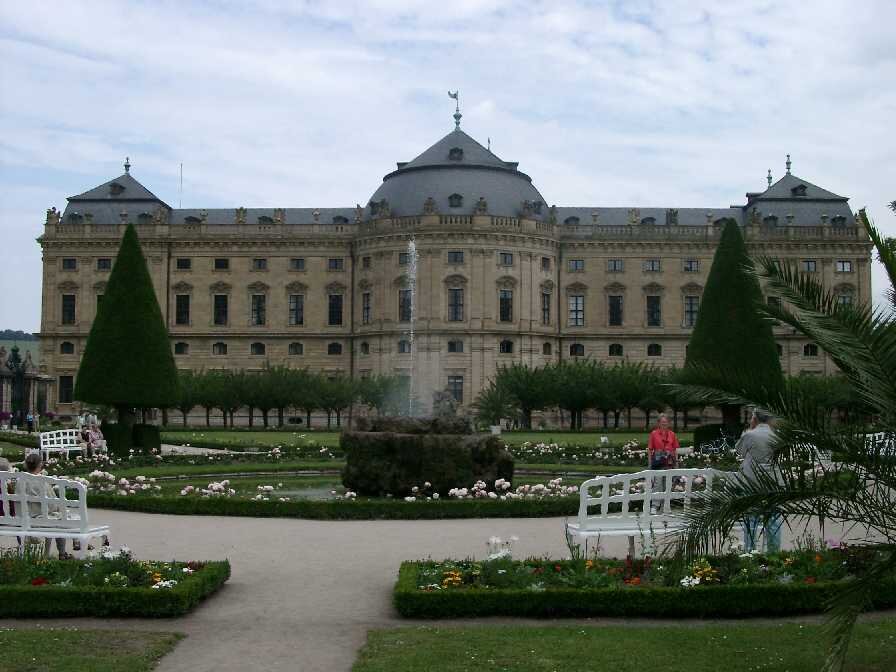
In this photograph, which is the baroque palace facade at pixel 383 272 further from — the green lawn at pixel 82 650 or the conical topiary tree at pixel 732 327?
the green lawn at pixel 82 650

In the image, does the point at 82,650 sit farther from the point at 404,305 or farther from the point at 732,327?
the point at 404,305

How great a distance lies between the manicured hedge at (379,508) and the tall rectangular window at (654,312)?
4736cm

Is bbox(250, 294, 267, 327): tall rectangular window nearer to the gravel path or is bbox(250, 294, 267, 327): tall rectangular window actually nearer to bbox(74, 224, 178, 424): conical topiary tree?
bbox(74, 224, 178, 424): conical topiary tree

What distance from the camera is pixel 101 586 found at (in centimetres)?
888

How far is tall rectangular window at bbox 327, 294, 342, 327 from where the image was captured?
6203 centimetres

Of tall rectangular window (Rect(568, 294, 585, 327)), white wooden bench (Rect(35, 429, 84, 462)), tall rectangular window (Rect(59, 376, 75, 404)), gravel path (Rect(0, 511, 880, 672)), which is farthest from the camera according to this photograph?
tall rectangular window (Rect(568, 294, 585, 327))

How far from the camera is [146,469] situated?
2292 cm

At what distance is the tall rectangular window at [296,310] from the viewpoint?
2456 inches

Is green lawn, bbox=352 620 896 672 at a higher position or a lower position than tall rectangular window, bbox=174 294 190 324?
lower

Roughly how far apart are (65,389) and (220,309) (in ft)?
32.4

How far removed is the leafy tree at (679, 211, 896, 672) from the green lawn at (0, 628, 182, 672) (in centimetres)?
375

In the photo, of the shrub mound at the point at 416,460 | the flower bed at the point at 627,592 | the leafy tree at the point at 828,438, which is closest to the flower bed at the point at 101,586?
the flower bed at the point at 627,592

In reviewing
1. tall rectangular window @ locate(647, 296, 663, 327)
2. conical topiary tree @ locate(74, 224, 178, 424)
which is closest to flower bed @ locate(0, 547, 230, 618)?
conical topiary tree @ locate(74, 224, 178, 424)

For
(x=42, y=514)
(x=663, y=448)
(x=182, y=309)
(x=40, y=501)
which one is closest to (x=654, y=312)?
(x=182, y=309)
